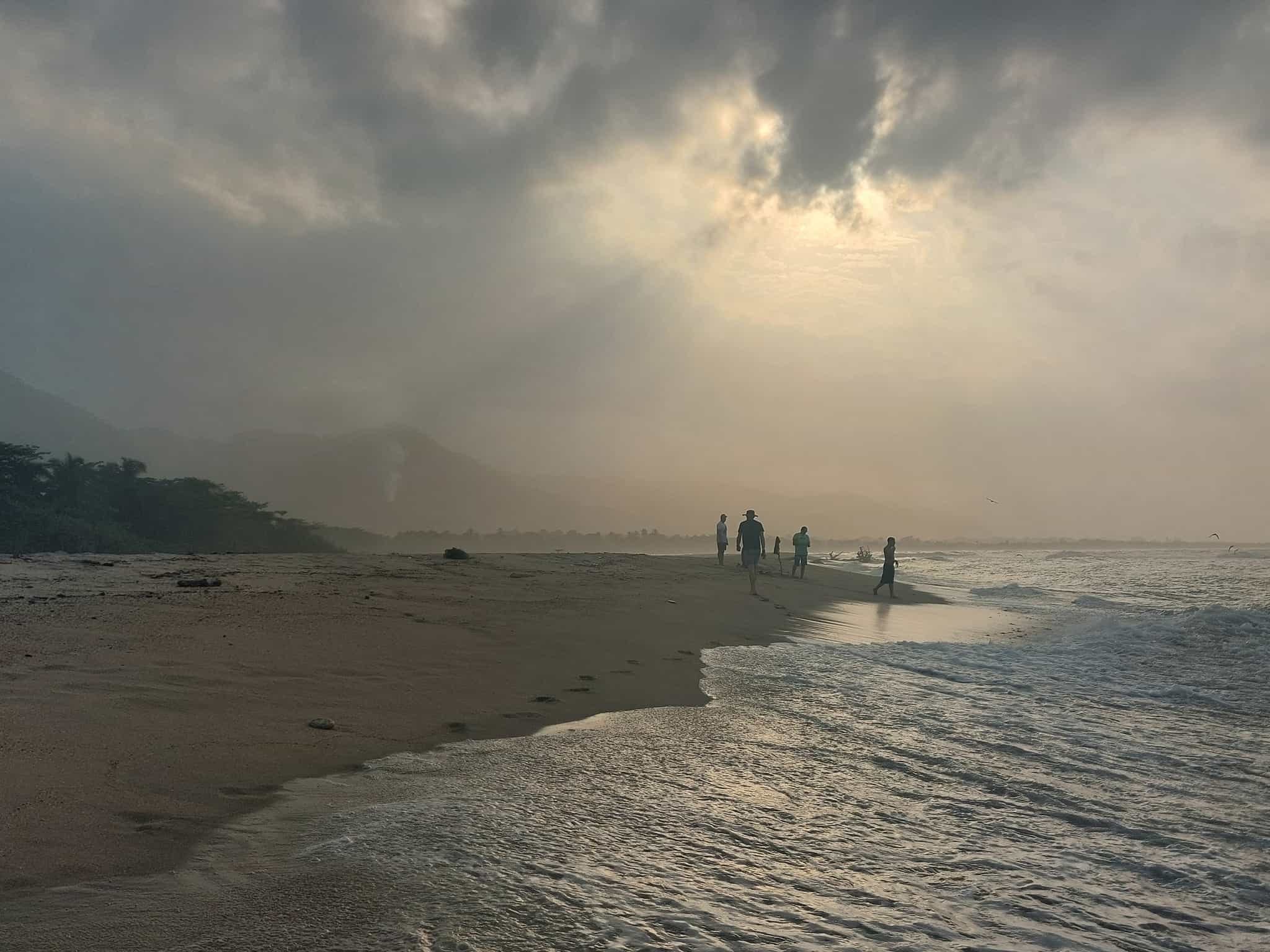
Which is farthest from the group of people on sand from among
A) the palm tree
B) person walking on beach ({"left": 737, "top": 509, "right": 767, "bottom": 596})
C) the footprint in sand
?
the palm tree

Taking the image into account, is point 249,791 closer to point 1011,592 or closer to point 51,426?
point 1011,592

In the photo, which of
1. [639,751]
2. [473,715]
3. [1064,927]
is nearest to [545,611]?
[473,715]

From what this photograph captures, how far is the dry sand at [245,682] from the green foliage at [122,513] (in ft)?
64.6

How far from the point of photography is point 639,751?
18.8ft

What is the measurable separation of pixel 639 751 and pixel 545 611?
309 inches

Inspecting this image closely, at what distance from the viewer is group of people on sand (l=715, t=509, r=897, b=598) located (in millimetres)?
24186

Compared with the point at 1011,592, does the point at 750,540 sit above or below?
above

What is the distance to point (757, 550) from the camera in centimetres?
2433

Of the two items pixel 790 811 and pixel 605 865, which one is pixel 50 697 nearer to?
pixel 605 865

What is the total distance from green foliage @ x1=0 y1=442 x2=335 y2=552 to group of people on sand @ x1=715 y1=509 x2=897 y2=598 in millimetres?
27788

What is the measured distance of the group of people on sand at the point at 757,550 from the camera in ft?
79.4

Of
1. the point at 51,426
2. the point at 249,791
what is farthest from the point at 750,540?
the point at 51,426

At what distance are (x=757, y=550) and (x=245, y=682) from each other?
19305mm

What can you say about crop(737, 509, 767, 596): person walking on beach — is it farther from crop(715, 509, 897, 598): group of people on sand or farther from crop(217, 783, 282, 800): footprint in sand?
crop(217, 783, 282, 800): footprint in sand
